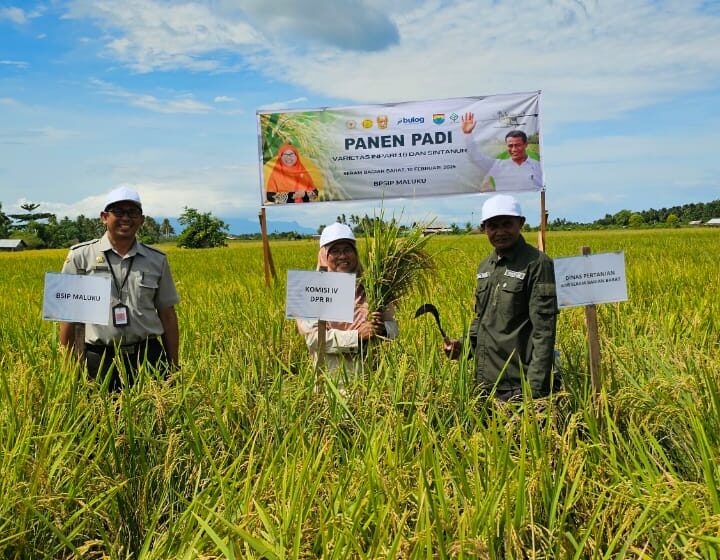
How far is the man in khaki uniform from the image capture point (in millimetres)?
3129

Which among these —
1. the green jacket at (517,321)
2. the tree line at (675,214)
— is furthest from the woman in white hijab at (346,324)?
the tree line at (675,214)

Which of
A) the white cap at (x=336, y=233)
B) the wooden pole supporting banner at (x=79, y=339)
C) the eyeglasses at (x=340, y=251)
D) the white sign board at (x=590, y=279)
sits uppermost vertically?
the white cap at (x=336, y=233)

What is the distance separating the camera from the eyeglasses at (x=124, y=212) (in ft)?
10.2

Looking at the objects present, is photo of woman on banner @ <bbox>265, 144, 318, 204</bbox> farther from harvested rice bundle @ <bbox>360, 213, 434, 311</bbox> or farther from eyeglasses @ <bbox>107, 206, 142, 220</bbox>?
eyeglasses @ <bbox>107, 206, 142, 220</bbox>

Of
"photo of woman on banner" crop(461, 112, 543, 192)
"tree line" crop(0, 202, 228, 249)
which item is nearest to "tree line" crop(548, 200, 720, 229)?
"tree line" crop(0, 202, 228, 249)

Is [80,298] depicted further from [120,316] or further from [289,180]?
[289,180]

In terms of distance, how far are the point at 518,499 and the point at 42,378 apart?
2.19 m

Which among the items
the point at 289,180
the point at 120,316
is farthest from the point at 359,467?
the point at 289,180

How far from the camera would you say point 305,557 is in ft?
5.65

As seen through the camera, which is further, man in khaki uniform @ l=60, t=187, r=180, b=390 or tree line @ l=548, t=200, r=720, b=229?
tree line @ l=548, t=200, r=720, b=229

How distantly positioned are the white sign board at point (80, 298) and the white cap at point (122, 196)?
1.47 ft

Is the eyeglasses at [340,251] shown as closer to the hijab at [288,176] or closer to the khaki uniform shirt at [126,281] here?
the khaki uniform shirt at [126,281]

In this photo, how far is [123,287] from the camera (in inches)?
126

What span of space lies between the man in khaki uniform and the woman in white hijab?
0.85 meters
